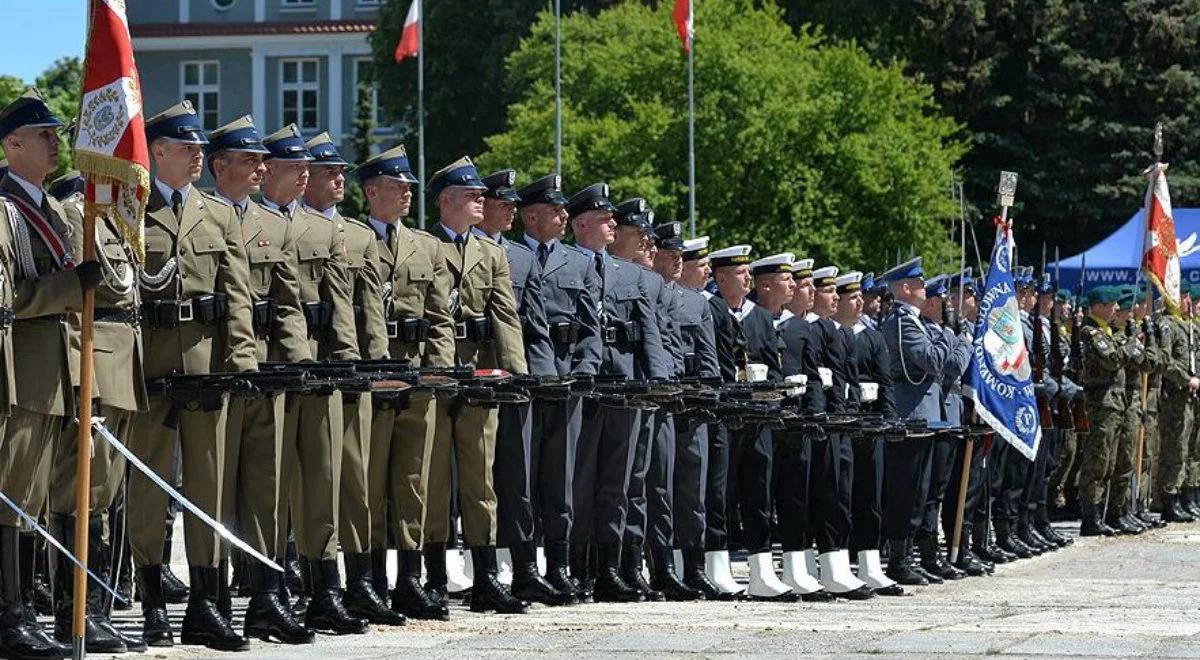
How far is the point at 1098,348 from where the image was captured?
23234 mm

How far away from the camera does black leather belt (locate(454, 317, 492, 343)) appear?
1332 centimetres

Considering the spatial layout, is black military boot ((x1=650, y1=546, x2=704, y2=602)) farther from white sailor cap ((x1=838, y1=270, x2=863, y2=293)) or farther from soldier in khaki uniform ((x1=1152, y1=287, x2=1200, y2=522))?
soldier in khaki uniform ((x1=1152, y1=287, x2=1200, y2=522))

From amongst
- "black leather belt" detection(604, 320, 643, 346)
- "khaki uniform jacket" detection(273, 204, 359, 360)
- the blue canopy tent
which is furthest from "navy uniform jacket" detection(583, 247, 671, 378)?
the blue canopy tent

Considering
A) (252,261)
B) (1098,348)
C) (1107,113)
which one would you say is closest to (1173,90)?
(1107,113)

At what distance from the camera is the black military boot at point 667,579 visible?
572 inches

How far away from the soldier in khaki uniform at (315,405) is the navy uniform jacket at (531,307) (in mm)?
1844

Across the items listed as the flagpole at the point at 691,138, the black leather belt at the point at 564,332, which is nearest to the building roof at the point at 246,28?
the flagpole at the point at 691,138

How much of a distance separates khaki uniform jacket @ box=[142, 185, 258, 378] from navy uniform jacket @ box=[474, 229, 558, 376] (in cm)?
288

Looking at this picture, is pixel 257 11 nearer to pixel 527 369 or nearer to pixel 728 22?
pixel 728 22

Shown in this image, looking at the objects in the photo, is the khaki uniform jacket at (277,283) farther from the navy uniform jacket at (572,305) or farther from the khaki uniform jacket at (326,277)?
the navy uniform jacket at (572,305)

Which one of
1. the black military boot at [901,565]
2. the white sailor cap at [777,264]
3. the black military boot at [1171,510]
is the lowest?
the black military boot at [1171,510]

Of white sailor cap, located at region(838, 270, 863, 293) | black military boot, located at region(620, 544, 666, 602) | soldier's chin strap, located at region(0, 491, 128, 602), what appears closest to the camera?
soldier's chin strap, located at region(0, 491, 128, 602)

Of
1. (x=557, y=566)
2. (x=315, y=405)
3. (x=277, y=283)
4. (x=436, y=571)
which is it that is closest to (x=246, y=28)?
(x=557, y=566)

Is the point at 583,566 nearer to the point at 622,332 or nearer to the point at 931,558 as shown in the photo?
the point at 622,332
